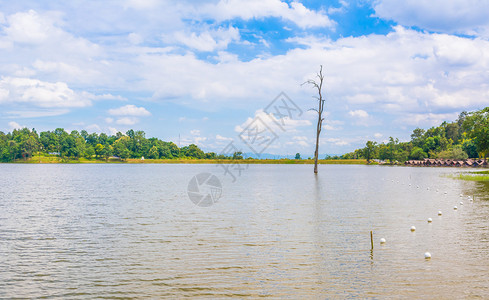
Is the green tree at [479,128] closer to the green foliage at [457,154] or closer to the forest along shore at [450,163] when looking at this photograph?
the forest along shore at [450,163]

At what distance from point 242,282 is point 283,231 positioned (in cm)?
875

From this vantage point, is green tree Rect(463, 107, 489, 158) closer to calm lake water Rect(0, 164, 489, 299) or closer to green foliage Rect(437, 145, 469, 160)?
calm lake water Rect(0, 164, 489, 299)

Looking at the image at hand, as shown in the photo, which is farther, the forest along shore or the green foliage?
the green foliage

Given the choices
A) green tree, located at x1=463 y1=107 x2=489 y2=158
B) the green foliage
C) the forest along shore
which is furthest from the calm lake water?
the green foliage

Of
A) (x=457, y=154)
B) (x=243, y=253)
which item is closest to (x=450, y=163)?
(x=457, y=154)

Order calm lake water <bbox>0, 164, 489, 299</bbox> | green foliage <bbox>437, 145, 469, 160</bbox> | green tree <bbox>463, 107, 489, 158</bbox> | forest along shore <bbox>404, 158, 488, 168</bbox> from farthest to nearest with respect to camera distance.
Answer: green foliage <bbox>437, 145, 469, 160</bbox>, forest along shore <bbox>404, 158, 488, 168</bbox>, green tree <bbox>463, 107, 489, 158</bbox>, calm lake water <bbox>0, 164, 489, 299</bbox>

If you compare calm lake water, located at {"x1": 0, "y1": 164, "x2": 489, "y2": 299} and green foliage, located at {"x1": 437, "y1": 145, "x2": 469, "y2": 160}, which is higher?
green foliage, located at {"x1": 437, "y1": 145, "x2": 469, "y2": 160}

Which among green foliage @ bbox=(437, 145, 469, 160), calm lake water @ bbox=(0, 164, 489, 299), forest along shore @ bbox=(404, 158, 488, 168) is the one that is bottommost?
calm lake water @ bbox=(0, 164, 489, 299)

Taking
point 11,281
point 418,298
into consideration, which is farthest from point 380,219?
point 11,281

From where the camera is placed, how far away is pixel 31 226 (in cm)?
2330

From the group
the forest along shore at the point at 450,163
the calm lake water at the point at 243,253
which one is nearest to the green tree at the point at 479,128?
the calm lake water at the point at 243,253

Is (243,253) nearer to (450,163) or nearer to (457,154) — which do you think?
(450,163)

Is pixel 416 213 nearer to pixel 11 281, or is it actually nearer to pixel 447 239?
pixel 447 239

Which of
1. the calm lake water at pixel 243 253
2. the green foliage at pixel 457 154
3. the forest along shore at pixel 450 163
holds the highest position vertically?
the green foliage at pixel 457 154
